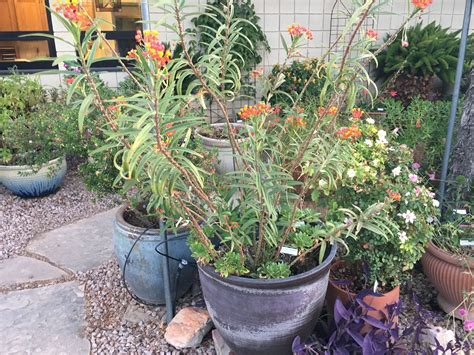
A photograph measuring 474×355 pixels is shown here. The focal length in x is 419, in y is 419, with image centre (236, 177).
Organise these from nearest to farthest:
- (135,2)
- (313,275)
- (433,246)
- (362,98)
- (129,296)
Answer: (313,275) → (433,246) → (129,296) → (362,98) → (135,2)

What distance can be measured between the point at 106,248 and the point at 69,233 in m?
0.41

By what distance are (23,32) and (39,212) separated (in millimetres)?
2206

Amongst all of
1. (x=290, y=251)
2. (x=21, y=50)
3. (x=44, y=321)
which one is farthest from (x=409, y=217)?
(x=21, y=50)

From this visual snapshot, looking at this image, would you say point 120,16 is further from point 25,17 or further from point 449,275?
point 449,275

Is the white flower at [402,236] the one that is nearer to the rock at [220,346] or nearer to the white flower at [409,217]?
the white flower at [409,217]

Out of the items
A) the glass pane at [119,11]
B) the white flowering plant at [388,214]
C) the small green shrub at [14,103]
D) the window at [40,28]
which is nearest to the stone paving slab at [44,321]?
the white flowering plant at [388,214]

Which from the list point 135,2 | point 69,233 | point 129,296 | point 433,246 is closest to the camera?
point 433,246

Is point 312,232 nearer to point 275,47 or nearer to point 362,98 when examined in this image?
point 362,98

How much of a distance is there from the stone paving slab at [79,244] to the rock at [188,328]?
0.88m

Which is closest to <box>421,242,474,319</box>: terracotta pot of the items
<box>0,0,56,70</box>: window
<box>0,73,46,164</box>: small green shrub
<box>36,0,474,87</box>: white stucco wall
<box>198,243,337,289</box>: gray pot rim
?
<box>198,243,337,289</box>: gray pot rim

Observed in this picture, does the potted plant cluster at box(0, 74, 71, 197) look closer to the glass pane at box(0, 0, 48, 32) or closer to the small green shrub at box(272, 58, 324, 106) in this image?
the glass pane at box(0, 0, 48, 32)

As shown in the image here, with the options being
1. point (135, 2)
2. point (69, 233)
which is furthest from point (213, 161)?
point (135, 2)

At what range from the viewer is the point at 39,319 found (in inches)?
83.9

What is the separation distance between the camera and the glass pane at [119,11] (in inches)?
179
